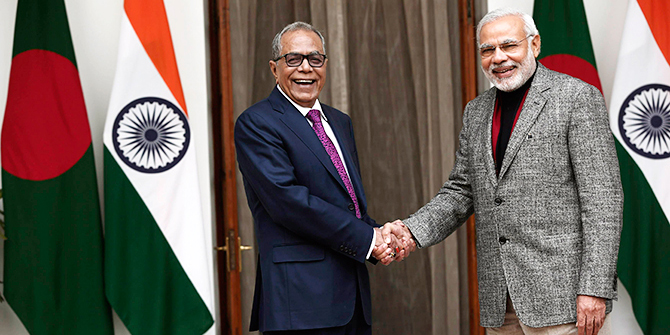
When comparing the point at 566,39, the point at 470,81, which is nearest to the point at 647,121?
the point at 566,39

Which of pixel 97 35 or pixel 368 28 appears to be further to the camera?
pixel 368 28

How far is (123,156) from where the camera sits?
2.66 m

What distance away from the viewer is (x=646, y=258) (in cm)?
272

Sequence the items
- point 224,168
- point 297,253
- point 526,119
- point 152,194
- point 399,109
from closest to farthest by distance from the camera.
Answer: point 526,119 < point 297,253 < point 152,194 < point 224,168 < point 399,109

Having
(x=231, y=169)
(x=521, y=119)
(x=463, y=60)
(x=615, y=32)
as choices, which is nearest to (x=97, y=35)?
(x=231, y=169)

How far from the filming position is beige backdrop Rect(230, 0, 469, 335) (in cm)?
308

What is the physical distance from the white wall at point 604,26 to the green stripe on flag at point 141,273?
213cm

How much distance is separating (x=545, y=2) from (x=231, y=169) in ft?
6.08

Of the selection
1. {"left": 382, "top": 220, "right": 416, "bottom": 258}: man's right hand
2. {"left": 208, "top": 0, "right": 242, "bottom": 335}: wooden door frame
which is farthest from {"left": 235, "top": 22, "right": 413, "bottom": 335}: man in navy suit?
{"left": 208, "top": 0, "right": 242, "bottom": 335}: wooden door frame

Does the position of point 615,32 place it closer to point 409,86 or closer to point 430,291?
point 409,86

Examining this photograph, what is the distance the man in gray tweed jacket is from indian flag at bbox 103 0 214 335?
1409 millimetres

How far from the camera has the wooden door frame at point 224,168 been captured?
9.78 feet

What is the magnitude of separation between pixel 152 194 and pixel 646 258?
2405mm

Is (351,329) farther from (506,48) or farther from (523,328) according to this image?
(506,48)
